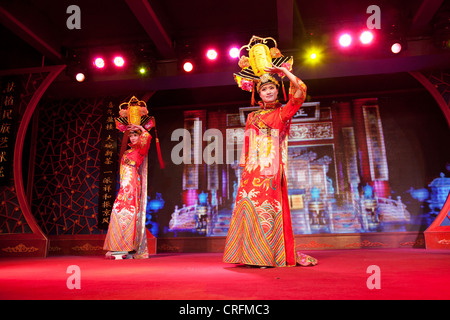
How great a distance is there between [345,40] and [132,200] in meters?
3.37

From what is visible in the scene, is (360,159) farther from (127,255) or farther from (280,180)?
(127,255)

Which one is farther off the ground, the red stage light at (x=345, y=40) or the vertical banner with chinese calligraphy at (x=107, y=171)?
the red stage light at (x=345, y=40)

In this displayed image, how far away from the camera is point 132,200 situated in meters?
3.78

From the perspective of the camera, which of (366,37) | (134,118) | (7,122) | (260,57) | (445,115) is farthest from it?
(7,122)

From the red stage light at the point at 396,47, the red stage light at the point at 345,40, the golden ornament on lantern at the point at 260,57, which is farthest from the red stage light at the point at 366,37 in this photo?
the golden ornament on lantern at the point at 260,57

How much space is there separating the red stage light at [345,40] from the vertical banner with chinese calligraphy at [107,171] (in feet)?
11.3

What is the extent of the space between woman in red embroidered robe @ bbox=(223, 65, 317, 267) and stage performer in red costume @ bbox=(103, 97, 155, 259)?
165 centimetres

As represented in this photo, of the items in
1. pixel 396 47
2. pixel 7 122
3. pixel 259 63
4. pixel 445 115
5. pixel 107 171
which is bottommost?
pixel 107 171

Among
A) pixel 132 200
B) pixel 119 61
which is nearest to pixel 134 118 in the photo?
pixel 132 200

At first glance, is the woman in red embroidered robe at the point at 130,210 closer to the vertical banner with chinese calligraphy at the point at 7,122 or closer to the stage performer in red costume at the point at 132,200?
the stage performer in red costume at the point at 132,200

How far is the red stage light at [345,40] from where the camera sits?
15.0 feet

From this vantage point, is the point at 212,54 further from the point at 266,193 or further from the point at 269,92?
the point at 266,193

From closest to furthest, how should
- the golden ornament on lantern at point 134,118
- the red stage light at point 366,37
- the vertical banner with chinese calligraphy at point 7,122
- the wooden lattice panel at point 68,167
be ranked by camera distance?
the golden ornament on lantern at point 134,118 < the red stage light at point 366,37 < the vertical banner with chinese calligraphy at point 7,122 < the wooden lattice panel at point 68,167
